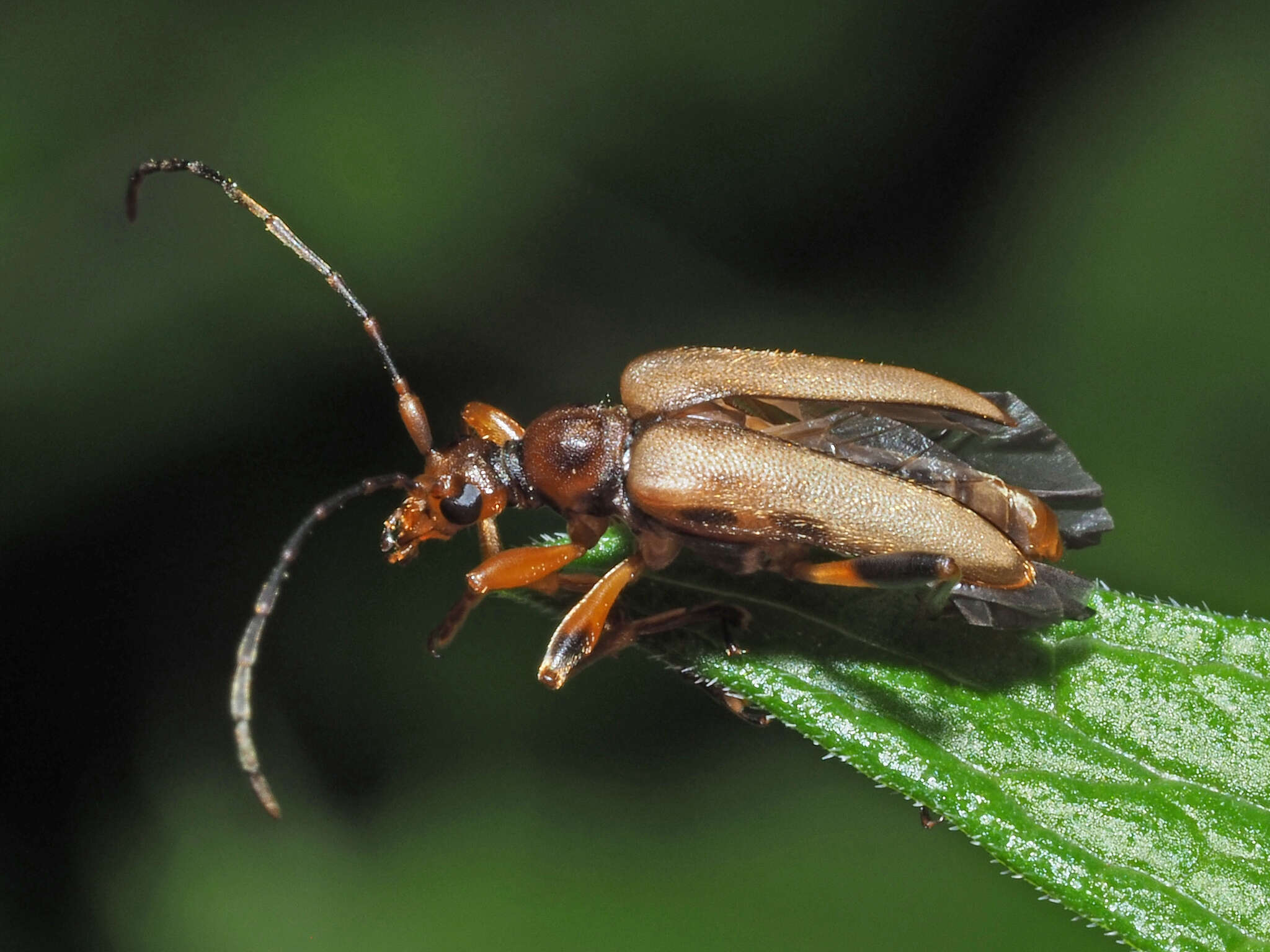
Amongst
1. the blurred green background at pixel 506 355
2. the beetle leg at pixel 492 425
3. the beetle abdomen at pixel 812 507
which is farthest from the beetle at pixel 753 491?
the blurred green background at pixel 506 355

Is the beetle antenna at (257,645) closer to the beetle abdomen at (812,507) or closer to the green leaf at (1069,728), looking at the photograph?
the beetle abdomen at (812,507)

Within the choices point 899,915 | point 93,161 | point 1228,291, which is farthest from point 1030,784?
point 93,161

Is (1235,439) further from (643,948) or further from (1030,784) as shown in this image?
(643,948)

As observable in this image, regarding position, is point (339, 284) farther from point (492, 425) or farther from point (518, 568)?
point (518, 568)

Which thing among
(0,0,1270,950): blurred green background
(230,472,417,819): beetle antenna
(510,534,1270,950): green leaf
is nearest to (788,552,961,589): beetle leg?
(510,534,1270,950): green leaf

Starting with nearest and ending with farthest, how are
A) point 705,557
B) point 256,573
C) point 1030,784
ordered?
point 1030,784
point 705,557
point 256,573

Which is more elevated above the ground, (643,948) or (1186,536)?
(1186,536)
